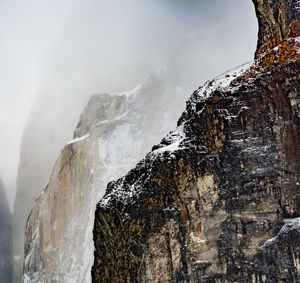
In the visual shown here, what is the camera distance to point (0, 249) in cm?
9919

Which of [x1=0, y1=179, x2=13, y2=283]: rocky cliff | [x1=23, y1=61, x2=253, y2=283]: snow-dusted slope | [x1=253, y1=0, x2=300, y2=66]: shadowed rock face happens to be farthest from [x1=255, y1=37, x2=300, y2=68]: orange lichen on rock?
[x1=0, y1=179, x2=13, y2=283]: rocky cliff

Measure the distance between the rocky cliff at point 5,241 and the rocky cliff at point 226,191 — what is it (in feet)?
246

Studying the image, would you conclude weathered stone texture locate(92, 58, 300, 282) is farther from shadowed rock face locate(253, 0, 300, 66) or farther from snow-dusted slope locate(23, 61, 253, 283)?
snow-dusted slope locate(23, 61, 253, 283)

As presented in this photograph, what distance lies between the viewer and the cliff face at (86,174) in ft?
201

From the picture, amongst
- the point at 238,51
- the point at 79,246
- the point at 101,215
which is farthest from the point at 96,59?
the point at 101,215

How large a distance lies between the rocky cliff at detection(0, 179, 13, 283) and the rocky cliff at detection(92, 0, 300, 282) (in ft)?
246

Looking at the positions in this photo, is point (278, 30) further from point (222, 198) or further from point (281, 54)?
point (222, 198)

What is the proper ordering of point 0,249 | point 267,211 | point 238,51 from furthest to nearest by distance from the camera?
point 0,249 → point 238,51 → point 267,211

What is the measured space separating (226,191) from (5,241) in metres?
88.9

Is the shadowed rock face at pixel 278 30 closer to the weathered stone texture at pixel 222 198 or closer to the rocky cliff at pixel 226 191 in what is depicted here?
the rocky cliff at pixel 226 191

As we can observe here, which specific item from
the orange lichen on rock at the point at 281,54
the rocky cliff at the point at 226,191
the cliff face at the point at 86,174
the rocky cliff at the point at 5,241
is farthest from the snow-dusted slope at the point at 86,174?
the orange lichen on rock at the point at 281,54

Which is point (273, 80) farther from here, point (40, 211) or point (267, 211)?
point (40, 211)

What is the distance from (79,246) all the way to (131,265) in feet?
121

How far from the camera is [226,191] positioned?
2305 cm
